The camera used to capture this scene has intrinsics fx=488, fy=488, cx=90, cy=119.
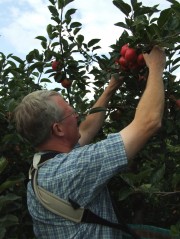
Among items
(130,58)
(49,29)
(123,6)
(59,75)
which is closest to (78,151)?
(130,58)

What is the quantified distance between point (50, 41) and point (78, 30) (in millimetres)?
253

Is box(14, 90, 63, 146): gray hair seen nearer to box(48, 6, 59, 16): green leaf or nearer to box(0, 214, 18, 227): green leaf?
box(0, 214, 18, 227): green leaf

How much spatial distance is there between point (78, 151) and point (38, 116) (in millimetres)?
287

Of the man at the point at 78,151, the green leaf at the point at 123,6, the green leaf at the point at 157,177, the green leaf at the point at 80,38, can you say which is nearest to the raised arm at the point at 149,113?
the man at the point at 78,151

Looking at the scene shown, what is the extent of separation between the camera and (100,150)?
6.19 ft

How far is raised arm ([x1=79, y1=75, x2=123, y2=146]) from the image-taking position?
2.63 meters

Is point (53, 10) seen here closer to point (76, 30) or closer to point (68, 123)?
point (76, 30)

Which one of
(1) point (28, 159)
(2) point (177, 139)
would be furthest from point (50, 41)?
(2) point (177, 139)

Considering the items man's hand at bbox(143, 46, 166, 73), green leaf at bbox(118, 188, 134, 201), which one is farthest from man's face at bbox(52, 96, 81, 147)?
man's hand at bbox(143, 46, 166, 73)

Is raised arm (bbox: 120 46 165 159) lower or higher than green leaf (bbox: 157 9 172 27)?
lower

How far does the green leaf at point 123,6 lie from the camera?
227 cm

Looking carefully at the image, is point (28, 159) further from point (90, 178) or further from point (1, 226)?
point (90, 178)

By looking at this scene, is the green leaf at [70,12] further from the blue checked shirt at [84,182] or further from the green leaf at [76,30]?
the blue checked shirt at [84,182]

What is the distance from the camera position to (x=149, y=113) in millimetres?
1922
